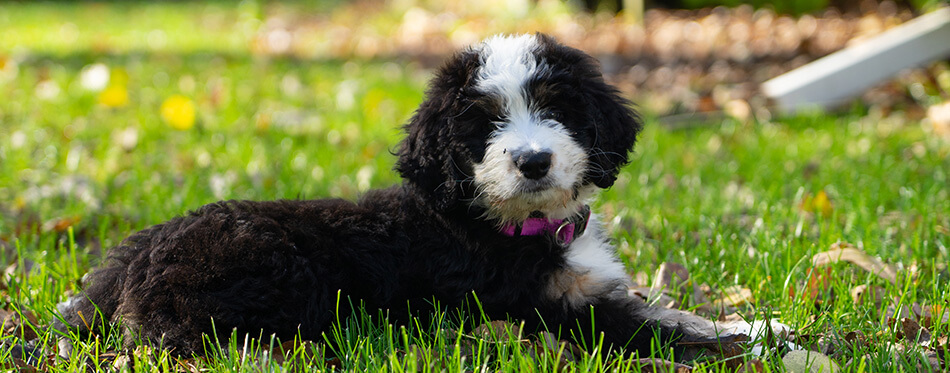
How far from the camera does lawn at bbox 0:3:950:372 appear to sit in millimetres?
2863

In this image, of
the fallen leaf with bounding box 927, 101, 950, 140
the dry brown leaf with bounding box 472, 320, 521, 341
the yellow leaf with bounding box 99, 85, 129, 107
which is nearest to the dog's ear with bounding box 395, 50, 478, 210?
the dry brown leaf with bounding box 472, 320, 521, 341

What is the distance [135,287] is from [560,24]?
408 inches

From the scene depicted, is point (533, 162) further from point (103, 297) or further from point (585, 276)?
point (103, 297)

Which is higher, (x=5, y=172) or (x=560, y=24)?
(x=560, y=24)

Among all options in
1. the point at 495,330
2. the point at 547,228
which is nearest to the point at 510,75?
the point at 547,228

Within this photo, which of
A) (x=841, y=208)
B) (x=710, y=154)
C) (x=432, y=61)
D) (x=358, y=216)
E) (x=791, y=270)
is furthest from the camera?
(x=432, y=61)

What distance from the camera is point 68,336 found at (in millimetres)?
2973

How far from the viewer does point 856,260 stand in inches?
142

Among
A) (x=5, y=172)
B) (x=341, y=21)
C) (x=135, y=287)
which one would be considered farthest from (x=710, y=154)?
(x=341, y=21)

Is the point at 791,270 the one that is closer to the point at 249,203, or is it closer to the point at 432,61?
the point at 249,203

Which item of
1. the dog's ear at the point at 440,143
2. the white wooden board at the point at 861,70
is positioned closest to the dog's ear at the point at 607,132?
the dog's ear at the point at 440,143

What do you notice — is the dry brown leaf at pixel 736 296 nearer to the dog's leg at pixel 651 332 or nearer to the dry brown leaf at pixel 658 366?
the dog's leg at pixel 651 332

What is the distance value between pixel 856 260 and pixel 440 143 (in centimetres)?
202

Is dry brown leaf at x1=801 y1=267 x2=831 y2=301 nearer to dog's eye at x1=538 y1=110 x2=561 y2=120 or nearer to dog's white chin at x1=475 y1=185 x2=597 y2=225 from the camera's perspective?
dog's white chin at x1=475 y1=185 x2=597 y2=225
